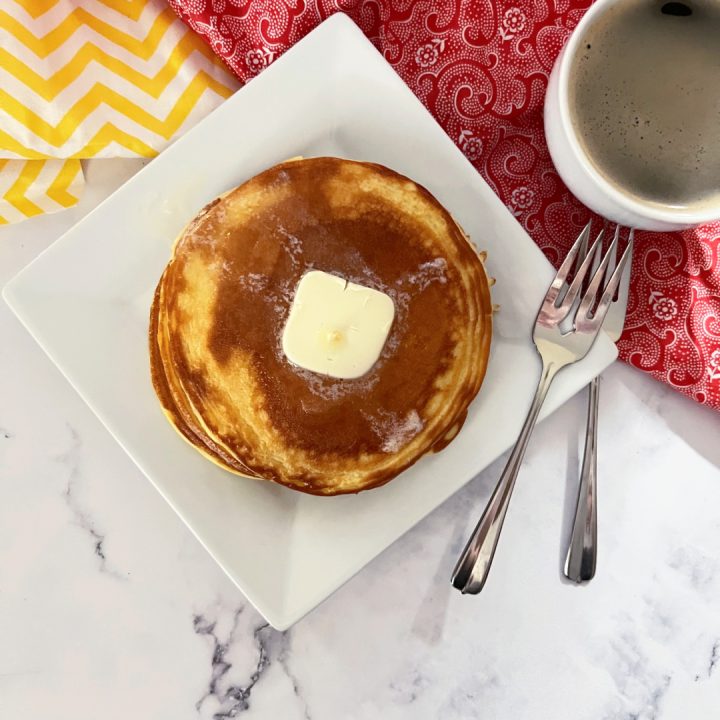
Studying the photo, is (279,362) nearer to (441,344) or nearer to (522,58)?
(441,344)

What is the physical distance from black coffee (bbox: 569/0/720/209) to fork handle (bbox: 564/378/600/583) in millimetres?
358

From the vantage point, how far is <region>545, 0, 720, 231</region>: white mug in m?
1.11

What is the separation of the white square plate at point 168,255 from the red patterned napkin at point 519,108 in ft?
0.36

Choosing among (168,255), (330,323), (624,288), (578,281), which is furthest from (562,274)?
(168,255)

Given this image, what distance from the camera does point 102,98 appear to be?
1.31 m

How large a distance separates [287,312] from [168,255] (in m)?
0.27

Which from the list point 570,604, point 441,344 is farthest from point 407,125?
point 570,604

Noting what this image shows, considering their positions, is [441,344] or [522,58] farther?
[522,58]

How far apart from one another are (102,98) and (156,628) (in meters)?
0.92

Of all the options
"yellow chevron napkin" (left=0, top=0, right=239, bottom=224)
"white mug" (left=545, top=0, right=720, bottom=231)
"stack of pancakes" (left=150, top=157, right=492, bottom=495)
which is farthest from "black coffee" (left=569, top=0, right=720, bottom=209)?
"yellow chevron napkin" (left=0, top=0, right=239, bottom=224)

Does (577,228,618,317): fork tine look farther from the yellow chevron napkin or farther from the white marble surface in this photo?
the yellow chevron napkin

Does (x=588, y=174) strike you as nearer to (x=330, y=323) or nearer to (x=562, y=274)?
(x=562, y=274)

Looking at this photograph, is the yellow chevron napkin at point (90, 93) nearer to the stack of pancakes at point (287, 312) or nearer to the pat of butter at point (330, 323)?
the stack of pancakes at point (287, 312)

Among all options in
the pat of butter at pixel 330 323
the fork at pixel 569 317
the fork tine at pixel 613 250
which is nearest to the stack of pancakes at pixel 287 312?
the pat of butter at pixel 330 323
